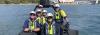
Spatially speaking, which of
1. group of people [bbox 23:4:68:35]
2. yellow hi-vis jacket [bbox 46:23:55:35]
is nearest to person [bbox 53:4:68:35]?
group of people [bbox 23:4:68:35]

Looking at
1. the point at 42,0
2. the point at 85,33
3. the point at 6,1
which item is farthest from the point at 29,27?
the point at 6,1

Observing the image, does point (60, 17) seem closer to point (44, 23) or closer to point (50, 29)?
point (44, 23)

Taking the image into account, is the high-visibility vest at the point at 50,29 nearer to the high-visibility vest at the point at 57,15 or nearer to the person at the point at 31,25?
the person at the point at 31,25

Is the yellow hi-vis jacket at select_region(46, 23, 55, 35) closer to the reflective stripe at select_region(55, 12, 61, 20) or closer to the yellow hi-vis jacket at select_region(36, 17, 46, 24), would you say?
the yellow hi-vis jacket at select_region(36, 17, 46, 24)

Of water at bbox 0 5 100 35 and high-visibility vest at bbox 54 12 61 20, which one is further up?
high-visibility vest at bbox 54 12 61 20

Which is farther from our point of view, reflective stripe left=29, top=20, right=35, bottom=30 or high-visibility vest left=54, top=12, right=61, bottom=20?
high-visibility vest left=54, top=12, right=61, bottom=20

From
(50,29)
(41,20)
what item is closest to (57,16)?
(41,20)

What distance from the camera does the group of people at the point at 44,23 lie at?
25812 mm

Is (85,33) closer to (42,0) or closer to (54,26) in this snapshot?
(42,0)

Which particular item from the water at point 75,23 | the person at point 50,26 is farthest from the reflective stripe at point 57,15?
the water at point 75,23

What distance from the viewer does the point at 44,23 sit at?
85.8ft

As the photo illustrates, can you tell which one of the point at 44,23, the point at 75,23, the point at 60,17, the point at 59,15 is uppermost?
the point at 44,23

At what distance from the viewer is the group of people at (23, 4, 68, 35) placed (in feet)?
84.7

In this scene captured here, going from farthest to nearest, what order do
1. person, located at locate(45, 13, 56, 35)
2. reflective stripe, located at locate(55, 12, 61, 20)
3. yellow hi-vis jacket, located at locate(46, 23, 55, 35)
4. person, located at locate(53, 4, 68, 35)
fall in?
reflective stripe, located at locate(55, 12, 61, 20), person, located at locate(53, 4, 68, 35), yellow hi-vis jacket, located at locate(46, 23, 55, 35), person, located at locate(45, 13, 56, 35)
